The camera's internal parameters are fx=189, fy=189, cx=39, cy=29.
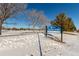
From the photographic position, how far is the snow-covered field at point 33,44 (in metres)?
3.64

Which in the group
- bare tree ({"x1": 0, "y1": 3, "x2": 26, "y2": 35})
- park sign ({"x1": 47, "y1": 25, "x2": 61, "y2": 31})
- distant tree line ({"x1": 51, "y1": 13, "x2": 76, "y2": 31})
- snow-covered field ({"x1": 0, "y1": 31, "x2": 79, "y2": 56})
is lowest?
snow-covered field ({"x1": 0, "y1": 31, "x2": 79, "y2": 56})

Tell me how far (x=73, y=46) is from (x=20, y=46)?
1.10 metres

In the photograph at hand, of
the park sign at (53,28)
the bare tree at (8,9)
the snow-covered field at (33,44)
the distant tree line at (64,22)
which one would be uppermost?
the bare tree at (8,9)

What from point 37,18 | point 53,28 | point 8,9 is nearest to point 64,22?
point 53,28

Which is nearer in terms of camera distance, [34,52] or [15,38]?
[34,52]

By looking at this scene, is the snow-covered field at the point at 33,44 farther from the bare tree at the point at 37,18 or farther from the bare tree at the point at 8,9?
the bare tree at the point at 8,9

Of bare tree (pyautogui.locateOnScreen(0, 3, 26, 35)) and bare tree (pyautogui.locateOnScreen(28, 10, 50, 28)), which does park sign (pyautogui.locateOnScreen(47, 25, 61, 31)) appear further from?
bare tree (pyautogui.locateOnScreen(0, 3, 26, 35))

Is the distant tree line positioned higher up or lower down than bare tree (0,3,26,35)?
lower down

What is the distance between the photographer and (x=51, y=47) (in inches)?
153

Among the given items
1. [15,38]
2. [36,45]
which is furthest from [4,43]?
[36,45]

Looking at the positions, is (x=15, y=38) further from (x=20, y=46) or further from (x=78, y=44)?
(x=78, y=44)

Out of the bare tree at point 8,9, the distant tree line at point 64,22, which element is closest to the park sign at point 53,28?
the distant tree line at point 64,22

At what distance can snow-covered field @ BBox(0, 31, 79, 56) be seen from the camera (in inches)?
143

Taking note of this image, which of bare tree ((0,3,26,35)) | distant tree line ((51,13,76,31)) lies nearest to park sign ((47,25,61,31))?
distant tree line ((51,13,76,31))
